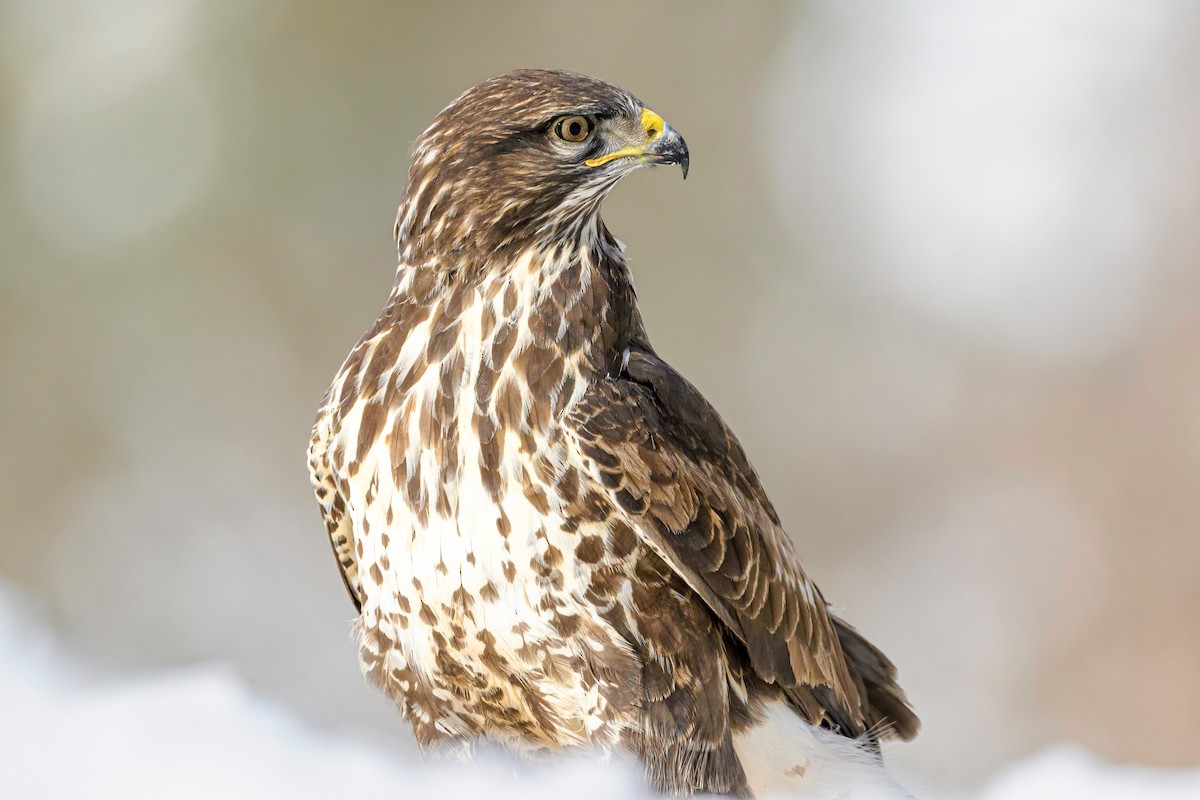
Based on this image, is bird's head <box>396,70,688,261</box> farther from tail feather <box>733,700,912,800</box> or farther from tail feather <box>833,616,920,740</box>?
tail feather <box>833,616,920,740</box>

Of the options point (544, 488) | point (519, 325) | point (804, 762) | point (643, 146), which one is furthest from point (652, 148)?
point (804, 762)

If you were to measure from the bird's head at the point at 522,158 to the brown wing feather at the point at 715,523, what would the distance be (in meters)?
0.44

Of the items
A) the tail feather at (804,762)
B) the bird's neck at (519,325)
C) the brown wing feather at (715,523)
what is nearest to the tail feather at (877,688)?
the brown wing feather at (715,523)

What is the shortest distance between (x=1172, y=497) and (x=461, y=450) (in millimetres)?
6949

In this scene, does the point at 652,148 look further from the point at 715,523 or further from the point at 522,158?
the point at 715,523

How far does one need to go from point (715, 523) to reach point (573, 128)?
3.33ft

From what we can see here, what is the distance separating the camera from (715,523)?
9.60 feet

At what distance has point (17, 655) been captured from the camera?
215 cm

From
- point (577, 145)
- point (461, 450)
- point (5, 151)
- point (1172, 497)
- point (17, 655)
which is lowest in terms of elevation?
point (1172, 497)

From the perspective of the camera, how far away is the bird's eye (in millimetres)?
2885

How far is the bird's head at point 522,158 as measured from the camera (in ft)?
9.39

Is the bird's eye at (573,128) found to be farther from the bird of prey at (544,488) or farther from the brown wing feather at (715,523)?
the brown wing feather at (715,523)

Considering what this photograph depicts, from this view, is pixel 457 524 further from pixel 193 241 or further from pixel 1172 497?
pixel 193 241

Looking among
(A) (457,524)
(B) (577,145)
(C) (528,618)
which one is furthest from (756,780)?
(B) (577,145)
